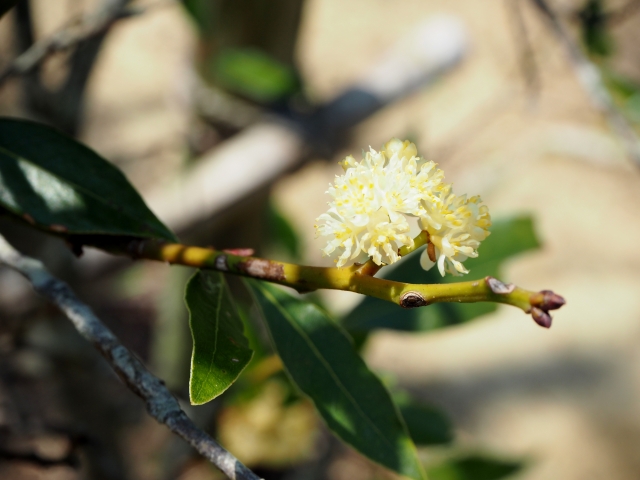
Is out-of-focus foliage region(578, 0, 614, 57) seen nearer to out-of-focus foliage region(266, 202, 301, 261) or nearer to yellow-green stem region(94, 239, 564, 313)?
out-of-focus foliage region(266, 202, 301, 261)

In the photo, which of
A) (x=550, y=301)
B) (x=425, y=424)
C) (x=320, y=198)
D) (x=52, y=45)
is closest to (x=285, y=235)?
(x=425, y=424)

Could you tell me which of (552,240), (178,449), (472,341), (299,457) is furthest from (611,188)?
(178,449)

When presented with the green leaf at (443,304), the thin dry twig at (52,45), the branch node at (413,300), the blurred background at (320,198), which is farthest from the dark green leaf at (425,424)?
the thin dry twig at (52,45)

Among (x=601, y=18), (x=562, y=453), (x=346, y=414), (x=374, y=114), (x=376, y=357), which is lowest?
(x=562, y=453)

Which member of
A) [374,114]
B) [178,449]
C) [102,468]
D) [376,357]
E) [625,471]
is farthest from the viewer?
[376,357]

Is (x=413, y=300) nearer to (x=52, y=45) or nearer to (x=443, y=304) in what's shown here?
(x=443, y=304)

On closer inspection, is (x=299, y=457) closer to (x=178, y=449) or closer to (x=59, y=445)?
(x=178, y=449)

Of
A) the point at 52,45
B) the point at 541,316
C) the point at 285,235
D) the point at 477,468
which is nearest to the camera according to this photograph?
the point at 541,316
